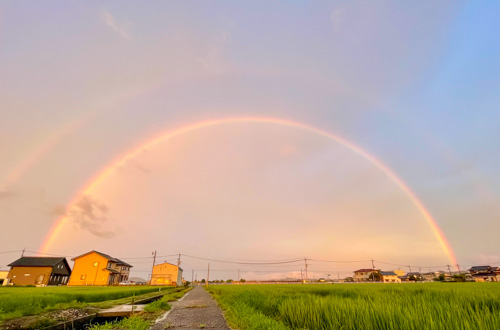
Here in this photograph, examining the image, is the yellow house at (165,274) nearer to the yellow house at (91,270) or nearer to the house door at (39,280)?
the yellow house at (91,270)

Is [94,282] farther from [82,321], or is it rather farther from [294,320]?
[294,320]

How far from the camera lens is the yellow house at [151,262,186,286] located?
260 ft

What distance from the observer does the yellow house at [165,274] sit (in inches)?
3118

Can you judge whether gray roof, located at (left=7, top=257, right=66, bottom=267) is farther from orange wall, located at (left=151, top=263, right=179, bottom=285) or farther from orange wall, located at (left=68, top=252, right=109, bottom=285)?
orange wall, located at (left=151, top=263, right=179, bottom=285)

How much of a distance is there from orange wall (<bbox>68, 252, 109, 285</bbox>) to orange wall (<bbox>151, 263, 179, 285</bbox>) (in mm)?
23302

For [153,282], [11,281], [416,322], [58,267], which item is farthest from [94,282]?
[416,322]

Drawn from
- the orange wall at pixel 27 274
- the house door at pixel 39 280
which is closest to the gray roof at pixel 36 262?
the orange wall at pixel 27 274

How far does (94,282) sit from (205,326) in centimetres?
6206

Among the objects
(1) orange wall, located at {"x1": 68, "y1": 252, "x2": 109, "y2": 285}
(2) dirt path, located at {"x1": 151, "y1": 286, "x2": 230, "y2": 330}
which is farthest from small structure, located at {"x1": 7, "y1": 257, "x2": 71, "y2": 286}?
(2) dirt path, located at {"x1": 151, "y1": 286, "x2": 230, "y2": 330}

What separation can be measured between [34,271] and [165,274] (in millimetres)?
36310

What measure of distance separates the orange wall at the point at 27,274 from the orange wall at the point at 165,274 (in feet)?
105

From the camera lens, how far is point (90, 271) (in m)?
57.7

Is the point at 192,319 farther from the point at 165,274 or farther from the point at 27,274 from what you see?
the point at 165,274

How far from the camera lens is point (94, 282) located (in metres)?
57.0
